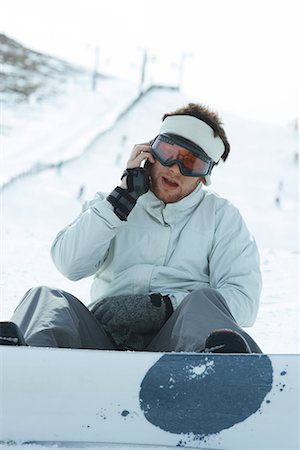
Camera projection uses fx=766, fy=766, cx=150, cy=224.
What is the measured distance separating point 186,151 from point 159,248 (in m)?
0.38

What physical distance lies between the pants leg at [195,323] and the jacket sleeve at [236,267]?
240 mm

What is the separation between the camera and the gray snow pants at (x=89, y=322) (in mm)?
2221

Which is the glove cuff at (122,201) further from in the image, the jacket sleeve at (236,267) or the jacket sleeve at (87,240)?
the jacket sleeve at (236,267)

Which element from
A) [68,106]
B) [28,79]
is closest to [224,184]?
[68,106]

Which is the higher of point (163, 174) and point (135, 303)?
point (163, 174)

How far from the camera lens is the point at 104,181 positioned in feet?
46.4

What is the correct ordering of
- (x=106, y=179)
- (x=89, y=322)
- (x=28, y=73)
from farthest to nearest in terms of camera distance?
(x=28, y=73)
(x=106, y=179)
(x=89, y=322)

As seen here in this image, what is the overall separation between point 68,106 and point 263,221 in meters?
12.4

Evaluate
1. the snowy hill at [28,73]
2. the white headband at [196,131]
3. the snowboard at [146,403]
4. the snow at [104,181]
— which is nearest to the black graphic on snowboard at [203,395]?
the snowboard at [146,403]

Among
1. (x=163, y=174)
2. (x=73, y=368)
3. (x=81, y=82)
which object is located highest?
(x=163, y=174)

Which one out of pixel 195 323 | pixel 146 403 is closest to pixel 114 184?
pixel 195 323

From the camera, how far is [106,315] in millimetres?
2629

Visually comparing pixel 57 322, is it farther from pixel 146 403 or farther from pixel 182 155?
pixel 182 155

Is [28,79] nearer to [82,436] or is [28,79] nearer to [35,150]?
[35,150]
